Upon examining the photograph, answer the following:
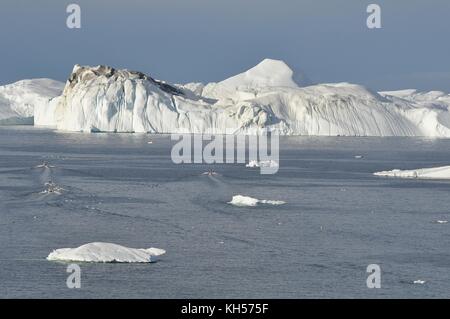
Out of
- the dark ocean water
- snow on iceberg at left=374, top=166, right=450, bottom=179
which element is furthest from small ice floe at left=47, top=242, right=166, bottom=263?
snow on iceberg at left=374, top=166, right=450, bottom=179

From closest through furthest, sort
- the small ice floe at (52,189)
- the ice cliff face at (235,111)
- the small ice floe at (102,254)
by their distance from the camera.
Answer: the small ice floe at (102,254), the small ice floe at (52,189), the ice cliff face at (235,111)

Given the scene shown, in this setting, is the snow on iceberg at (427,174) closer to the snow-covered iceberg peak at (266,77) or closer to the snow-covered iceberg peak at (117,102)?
the snow-covered iceberg peak at (117,102)

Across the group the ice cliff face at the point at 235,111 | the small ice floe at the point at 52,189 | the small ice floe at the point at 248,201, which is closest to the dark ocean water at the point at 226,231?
the small ice floe at the point at 52,189

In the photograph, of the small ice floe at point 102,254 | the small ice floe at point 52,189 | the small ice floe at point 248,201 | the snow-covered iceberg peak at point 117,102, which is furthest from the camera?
the snow-covered iceberg peak at point 117,102

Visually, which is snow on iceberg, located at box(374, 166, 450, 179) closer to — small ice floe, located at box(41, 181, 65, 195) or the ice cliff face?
small ice floe, located at box(41, 181, 65, 195)

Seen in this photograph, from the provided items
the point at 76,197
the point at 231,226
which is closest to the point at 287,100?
the point at 76,197

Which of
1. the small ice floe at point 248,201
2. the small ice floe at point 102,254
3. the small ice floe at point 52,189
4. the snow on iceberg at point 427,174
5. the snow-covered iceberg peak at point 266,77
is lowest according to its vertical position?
the snow on iceberg at point 427,174

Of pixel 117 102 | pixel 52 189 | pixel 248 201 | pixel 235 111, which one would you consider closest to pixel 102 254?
pixel 248 201
